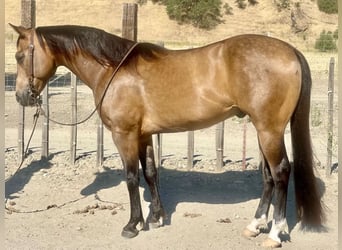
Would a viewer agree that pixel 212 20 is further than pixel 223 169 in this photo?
Yes

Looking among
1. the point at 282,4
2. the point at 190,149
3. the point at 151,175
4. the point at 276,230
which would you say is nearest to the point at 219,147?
the point at 190,149

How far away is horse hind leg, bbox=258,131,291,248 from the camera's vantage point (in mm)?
5148

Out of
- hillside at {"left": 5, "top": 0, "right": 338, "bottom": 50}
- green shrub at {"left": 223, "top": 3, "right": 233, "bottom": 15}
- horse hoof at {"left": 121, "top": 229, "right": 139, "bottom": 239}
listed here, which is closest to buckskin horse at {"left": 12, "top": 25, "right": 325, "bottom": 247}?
horse hoof at {"left": 121, "top": 229, "right": 139, "bottom": 239}

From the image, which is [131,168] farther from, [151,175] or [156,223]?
[156,223]

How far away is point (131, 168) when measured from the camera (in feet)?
18.5

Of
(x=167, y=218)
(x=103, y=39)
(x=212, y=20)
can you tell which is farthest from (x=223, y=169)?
(x=212, y=20)

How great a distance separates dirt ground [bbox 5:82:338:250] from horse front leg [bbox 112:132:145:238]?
118 millimetres

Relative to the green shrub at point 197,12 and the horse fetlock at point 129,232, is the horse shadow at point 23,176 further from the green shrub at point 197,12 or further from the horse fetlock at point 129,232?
the green shrub at point 197,12

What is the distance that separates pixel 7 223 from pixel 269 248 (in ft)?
8.29

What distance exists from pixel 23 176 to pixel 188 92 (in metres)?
2.92

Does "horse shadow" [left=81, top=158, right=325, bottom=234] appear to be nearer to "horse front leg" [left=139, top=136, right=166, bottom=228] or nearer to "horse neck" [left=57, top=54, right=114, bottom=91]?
"horse front leg" [left=139, top=136, right=166, bottom=228]

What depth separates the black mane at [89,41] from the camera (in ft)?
18.7

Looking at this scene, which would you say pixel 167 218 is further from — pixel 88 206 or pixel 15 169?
pixel 15 169

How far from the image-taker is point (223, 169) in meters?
7.70
